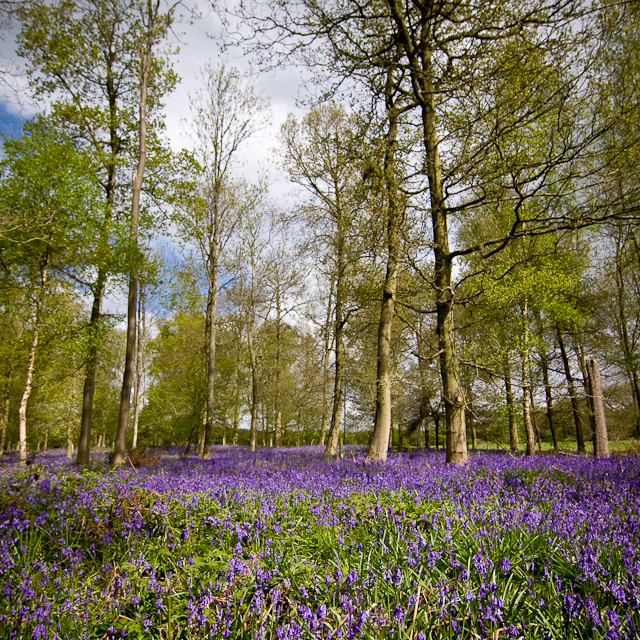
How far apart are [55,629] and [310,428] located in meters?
35.2

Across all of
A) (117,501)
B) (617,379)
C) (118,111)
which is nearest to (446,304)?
(117,501)

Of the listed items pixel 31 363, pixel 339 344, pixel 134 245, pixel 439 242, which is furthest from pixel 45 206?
pixel 439 242

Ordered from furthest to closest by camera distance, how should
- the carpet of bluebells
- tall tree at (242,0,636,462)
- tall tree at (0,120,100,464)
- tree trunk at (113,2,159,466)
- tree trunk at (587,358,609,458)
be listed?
tree trunk at (113,2,159,466), tall tree at (0,120,100,464), tree trunk at (587,358,609,458), tall tree at (242,0,636,462), the carpet of bluebells

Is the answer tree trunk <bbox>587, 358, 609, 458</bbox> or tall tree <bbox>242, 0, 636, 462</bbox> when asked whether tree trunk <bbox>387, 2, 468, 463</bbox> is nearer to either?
tall tree <bbox>242, 0, 636, 462</bbox>

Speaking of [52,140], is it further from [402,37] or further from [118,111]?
[402,37]

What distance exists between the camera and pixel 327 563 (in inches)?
115

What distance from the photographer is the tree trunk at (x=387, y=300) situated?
736cm

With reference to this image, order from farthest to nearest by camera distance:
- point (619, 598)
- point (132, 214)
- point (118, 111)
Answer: point (118, 111) < point (132, 214) < point (619, 598)

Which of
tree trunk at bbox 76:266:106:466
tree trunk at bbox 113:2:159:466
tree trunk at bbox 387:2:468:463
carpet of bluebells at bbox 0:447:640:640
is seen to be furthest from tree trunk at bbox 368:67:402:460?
tree trunk at bbox 76:266:106:466

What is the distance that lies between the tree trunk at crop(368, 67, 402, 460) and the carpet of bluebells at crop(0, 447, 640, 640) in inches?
161

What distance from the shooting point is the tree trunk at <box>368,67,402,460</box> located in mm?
7359

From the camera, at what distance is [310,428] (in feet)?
119

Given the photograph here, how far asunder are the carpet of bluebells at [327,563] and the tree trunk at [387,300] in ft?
13.4

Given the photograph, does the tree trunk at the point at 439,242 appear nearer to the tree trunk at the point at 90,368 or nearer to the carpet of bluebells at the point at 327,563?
the carpet of bluebells at the point at 327,563
